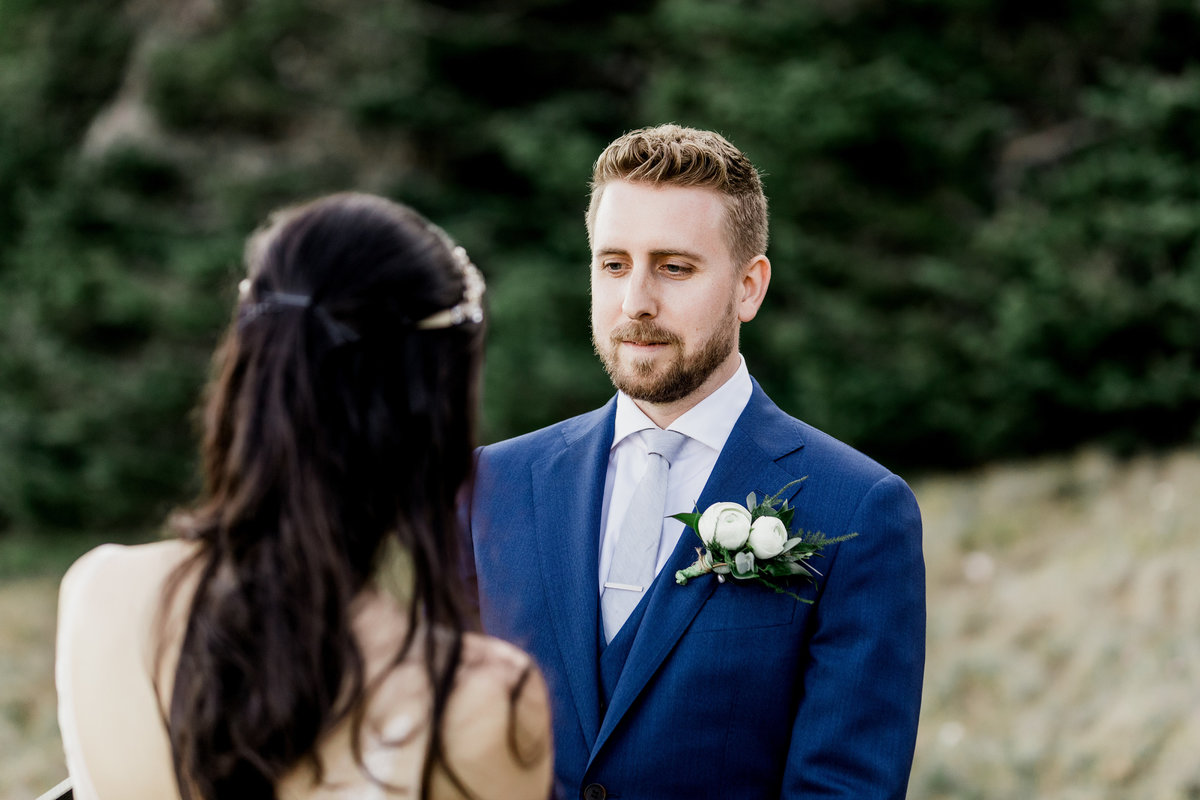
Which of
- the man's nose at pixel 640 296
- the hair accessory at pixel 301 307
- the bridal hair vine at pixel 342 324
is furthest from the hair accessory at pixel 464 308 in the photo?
the man's nose at pixel 640 296

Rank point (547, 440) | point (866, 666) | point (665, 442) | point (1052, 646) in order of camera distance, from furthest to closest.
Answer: point (1052, 646), point (547, 440), point (665, 442), point (866, 666)

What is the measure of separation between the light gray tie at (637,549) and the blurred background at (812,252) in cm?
432

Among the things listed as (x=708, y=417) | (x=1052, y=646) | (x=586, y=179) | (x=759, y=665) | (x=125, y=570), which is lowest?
(x=1052, y=646)

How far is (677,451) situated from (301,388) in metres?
1.29

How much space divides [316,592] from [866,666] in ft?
4.19

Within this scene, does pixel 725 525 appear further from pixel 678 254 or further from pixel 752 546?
pixel 678 254

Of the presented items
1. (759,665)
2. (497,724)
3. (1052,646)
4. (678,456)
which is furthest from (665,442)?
(1052,646)

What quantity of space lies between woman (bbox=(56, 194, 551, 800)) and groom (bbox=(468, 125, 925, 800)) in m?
0.80

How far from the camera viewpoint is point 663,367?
260cm

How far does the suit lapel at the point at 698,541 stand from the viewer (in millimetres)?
2391

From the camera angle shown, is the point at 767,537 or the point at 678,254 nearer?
the point at 767,537

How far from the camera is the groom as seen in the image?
92.7 inches

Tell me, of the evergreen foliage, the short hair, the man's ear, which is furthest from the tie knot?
the evergreen foliage

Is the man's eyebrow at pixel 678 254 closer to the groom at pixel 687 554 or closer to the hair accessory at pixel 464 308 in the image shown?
the groom at pixel 687 554
